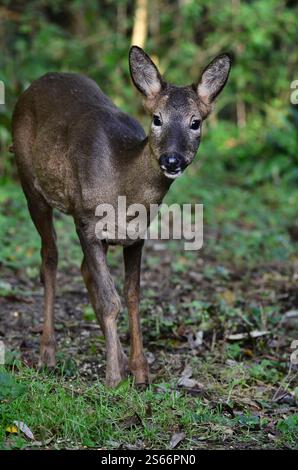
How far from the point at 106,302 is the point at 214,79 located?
163 centimetres

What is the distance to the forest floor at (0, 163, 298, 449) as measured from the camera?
15.1 feet

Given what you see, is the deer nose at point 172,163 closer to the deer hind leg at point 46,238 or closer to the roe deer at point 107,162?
the roe deer at point 107,162

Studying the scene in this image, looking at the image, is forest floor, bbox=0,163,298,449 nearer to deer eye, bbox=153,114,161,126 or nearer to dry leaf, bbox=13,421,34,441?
dry leaf, bbox=13,421,34,441

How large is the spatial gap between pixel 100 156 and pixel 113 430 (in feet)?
6.20

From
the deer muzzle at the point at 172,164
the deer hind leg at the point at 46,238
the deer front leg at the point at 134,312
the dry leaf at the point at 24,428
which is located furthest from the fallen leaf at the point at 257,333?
the dry leaf at the point at 24,428

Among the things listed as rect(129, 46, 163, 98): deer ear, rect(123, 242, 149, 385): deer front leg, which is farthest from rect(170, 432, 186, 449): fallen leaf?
rect(129, 46, 163, 98): deer ear

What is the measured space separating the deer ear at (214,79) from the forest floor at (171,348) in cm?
180

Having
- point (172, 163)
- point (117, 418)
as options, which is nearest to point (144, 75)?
point (172, 163)

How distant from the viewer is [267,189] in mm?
12859

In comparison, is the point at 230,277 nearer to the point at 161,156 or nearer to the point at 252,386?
the point at 252,386

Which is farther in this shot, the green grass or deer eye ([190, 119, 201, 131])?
deer eye ([190, 119, 201, 131])

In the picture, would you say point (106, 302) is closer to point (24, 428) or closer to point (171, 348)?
point (171, 348)

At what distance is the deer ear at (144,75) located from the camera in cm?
569

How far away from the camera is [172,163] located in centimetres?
522
